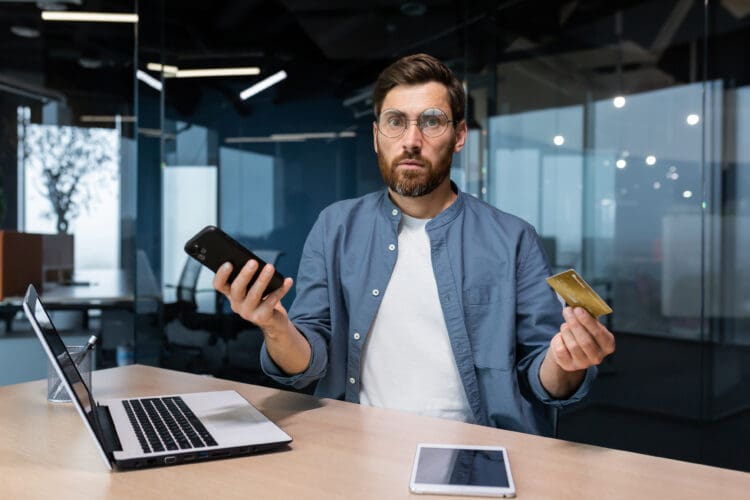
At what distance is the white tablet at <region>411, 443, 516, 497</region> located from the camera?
0.97 metres

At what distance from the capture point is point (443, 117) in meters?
1.70

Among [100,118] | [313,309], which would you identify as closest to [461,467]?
[313,309]

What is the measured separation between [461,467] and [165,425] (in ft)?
1.79

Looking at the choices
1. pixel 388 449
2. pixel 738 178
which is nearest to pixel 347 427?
pixel 388 449

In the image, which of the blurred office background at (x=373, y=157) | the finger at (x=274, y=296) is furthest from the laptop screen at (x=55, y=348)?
the blurred office background at (x=373, y=157)

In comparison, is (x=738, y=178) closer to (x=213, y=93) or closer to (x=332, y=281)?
(x=332, y=281)

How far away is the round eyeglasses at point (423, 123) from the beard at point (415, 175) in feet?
0.17

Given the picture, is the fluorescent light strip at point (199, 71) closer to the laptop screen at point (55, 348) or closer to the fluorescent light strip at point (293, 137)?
the fluorescent light strip at point (293, 137)

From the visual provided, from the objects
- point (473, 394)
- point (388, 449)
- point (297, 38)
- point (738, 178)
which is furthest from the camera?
point (297, 38)

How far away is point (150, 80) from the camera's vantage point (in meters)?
3.87

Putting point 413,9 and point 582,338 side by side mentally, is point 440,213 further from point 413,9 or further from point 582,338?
point 413,9

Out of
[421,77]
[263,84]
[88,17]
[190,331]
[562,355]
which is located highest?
[88,17]

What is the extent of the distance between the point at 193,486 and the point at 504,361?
0.83m

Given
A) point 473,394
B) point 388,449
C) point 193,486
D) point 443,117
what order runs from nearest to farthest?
point 193,486 < point 388,449 < point 473,394 < point 443,117
